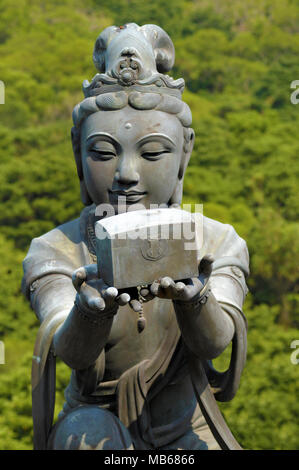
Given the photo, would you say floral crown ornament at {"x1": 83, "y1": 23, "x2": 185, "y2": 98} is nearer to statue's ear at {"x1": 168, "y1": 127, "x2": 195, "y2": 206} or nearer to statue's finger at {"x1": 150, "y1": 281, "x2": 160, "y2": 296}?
statue's ear at {"x1": 168, "y1": 127, "x2": 195, "y2": 206}

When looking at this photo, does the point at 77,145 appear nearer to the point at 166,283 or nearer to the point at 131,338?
the point at 131,338

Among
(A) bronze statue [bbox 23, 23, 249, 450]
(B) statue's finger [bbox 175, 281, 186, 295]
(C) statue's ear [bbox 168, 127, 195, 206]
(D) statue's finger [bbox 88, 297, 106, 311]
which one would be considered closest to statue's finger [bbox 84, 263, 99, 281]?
(D) statue's finger [bbox 88, 297, 106, 311]

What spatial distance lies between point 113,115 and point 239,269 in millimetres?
1151

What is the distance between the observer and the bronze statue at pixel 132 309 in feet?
17.1

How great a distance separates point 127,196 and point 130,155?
8.8 inches

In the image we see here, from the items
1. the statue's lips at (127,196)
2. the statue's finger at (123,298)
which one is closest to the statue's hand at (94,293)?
the statue's finger at (123,298)

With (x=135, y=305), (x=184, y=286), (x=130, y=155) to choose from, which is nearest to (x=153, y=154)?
(x=130, y=155)

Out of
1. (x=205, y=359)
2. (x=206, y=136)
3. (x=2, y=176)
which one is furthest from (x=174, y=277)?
(x=206, y=136)

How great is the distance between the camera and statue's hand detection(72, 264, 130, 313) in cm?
436

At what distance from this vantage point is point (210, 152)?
38.1 metres

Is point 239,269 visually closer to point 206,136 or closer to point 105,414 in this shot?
point 105,414

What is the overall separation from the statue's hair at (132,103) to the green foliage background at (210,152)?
13231mm

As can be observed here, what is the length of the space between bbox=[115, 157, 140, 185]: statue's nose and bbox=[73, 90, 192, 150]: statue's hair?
299mm

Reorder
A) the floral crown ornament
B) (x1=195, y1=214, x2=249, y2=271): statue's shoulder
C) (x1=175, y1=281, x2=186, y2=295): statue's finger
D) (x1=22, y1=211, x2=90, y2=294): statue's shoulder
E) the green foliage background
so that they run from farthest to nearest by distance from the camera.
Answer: the green foliage background, (x1=195, y1=214, x2=249, y2=271): statue's shoulder, (x1=22, y1=211, x2=90, y2=294): statue's shoulder, the floral crown ornament, (x1=175, y1=281, x2=186, y2=295): statue's finger
